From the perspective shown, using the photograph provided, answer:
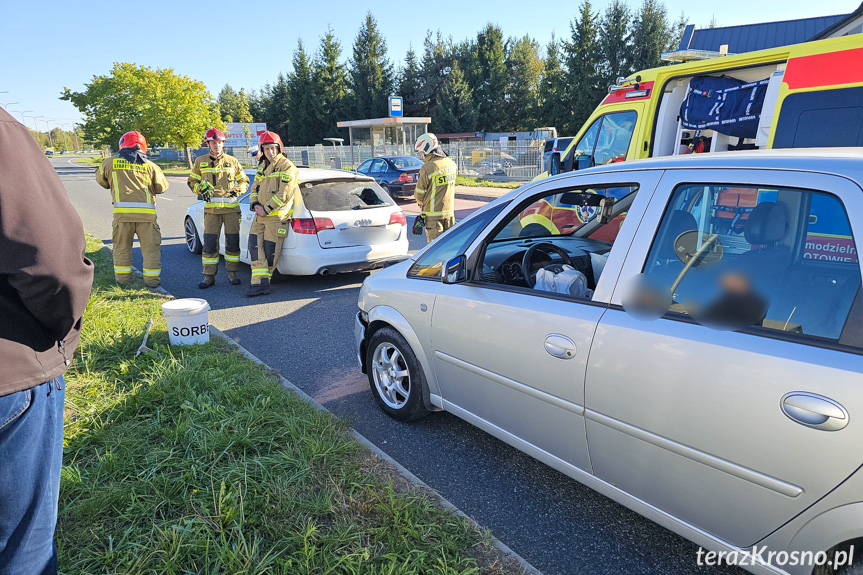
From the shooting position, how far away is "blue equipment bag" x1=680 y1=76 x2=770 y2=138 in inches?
227

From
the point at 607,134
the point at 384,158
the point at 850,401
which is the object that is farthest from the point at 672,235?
the point at 384,158

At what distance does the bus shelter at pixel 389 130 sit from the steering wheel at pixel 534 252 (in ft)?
64.5

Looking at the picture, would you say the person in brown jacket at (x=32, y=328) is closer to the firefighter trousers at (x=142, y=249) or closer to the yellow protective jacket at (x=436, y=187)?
the firefighter trousers at (x=142, y=249)

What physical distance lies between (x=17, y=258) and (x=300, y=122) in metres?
60.5

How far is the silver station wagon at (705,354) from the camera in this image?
1705 millimetres

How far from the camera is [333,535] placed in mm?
2412

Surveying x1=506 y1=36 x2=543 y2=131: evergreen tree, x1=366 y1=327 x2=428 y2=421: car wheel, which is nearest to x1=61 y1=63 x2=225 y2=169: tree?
x1=506 y1=36 x2=543 y2=131: evergreen tree

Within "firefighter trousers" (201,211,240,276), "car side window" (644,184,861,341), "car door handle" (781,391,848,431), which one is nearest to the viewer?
"car door handle" (781,391,848,431)

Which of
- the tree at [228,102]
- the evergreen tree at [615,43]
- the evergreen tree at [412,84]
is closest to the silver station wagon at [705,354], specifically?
the evergreen tree at [615,43]

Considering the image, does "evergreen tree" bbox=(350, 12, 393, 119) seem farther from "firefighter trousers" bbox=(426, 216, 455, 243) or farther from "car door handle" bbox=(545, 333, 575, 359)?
"car door handle" bbox=(545, 333, 575, 359)

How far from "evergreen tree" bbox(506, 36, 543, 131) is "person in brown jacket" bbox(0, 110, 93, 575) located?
175 feet

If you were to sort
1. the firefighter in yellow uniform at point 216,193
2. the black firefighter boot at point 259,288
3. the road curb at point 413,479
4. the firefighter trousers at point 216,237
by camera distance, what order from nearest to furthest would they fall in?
the road curb at point 413,479 → the black firefighter boot at point 259,288 → the firefighter in yellow uniform at point 216,193 → the firefighter trousers at point 216,237

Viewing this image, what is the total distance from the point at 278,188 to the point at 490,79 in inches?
1947

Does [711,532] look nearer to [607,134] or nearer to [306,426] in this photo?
[306,426]
